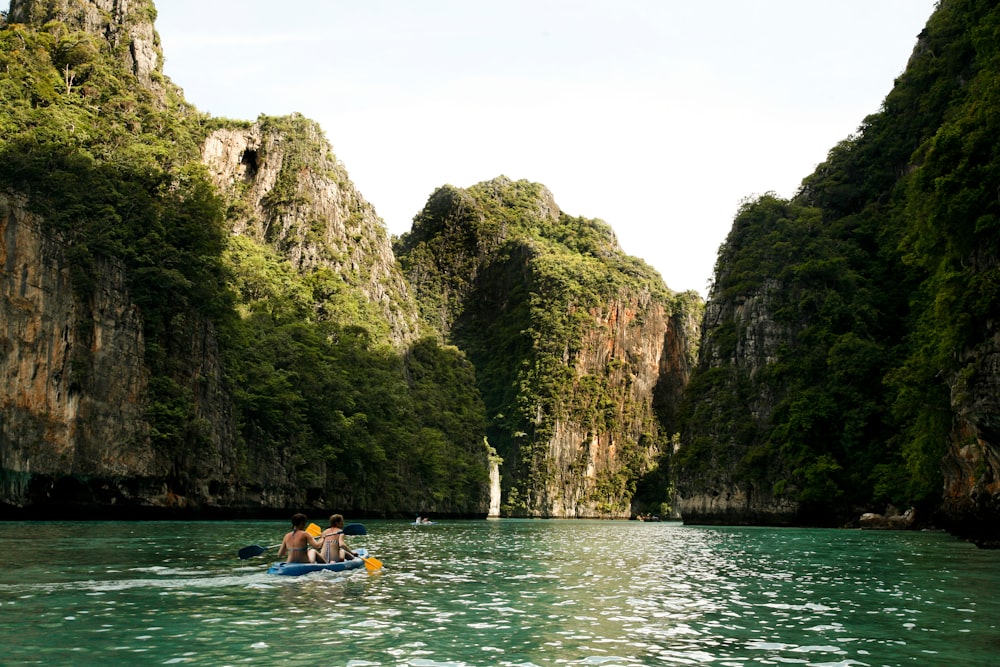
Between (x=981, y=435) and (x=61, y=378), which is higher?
(x=61, y=378)

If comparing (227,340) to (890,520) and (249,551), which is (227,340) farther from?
(890,520)

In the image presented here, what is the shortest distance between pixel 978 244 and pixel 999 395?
20.3ft

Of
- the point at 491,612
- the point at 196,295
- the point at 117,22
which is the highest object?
the point at 117,22

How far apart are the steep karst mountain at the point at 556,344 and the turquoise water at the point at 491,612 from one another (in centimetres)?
11678

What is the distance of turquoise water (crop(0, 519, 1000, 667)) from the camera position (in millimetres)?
10688

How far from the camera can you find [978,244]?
102 ft

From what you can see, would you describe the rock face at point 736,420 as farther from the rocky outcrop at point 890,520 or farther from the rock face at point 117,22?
the rock face at point 117,22

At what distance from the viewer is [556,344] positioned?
152500mm

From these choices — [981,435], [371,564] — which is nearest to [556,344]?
[981,435]

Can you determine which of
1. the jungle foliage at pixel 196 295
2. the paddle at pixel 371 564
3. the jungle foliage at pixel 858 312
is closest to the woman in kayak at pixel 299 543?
the paddle at pixel 371 564

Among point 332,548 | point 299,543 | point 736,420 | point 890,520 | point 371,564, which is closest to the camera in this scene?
point 299,543

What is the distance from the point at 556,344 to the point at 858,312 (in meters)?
90.5

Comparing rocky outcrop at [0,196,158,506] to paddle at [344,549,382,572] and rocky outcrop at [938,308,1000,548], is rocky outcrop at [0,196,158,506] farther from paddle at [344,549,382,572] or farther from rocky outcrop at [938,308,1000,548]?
rocky outcrop at [938,308,1000,548]

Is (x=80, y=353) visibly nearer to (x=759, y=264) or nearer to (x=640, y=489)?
(x=759, y=264)
